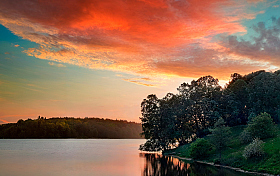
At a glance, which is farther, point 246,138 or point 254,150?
point 246,138

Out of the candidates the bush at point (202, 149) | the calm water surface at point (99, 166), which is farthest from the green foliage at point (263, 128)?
the calm water surface at point (99, 166)

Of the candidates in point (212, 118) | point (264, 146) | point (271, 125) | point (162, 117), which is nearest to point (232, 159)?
point (264, 146)

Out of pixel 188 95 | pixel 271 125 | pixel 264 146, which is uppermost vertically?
pixel 188 95

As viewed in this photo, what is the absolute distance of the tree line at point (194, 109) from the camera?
7894 centimetres

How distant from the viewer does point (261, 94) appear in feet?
242

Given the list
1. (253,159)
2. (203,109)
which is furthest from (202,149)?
(203,109)

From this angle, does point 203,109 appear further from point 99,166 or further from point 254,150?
point 99,166

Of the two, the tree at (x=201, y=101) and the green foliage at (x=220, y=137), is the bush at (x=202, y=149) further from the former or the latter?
the tree at (x=201, y=101)

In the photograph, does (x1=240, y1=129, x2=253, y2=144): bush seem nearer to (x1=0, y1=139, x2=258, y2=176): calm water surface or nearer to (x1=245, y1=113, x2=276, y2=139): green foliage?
(x1=245, y1=113, x2=276, y2=139): green foliage

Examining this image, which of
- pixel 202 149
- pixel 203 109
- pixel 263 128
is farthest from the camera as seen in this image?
pixel 203 109

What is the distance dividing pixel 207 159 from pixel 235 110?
29069mm

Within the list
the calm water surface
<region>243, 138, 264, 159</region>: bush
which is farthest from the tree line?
<region>243, 138, 264, 159</region>: bush

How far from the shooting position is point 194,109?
266ft

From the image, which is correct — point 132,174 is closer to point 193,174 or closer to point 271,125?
point 193,174
